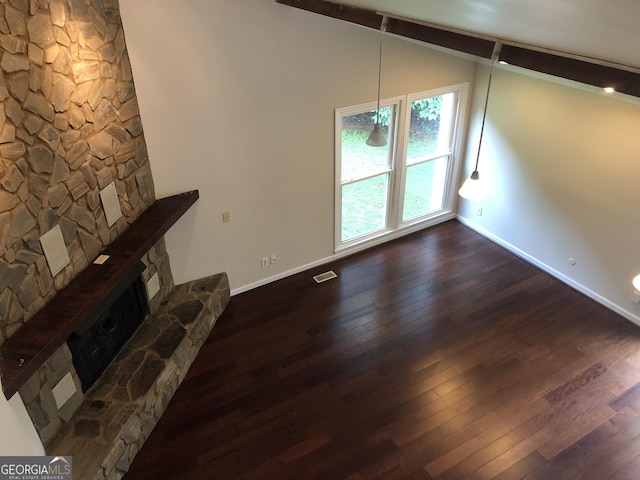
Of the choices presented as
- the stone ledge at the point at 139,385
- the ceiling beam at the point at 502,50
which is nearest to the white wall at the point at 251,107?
the stone ledge at the point at 139,385

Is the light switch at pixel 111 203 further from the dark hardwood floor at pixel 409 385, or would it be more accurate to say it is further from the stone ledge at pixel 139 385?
the dark hardwood floor at pixel 409 385

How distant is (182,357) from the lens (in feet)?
15.1

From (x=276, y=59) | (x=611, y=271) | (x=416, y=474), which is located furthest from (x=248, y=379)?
(x=611, y=271)

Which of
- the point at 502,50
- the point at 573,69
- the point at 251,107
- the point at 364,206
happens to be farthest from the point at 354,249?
the point at 573,69

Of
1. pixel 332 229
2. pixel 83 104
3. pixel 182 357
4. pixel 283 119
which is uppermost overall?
Result: pixel 83 104

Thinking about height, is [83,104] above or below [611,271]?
above

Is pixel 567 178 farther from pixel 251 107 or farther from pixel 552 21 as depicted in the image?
pixel 552 21

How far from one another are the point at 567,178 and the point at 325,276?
121 inches

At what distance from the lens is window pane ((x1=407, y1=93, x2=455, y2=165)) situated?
6.17 metres

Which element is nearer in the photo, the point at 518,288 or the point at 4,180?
the point at 4,180

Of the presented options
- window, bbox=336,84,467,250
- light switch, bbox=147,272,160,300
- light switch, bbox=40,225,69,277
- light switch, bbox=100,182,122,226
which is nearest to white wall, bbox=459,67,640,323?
window, bbox=336,84,467,250

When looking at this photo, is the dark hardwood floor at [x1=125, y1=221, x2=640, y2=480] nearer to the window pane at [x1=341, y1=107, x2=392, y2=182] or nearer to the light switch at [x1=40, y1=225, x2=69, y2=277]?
the window pane at [x1=341, y1=107, x2=392, y2=182]

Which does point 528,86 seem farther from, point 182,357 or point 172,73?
point 182,357

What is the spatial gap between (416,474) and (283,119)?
3.61m
